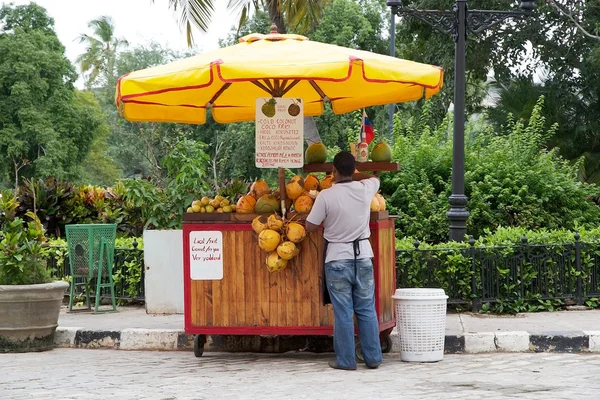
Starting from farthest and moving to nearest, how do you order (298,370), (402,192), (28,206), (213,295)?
(28,206)
(402,192)
(213,295)
(298,370)

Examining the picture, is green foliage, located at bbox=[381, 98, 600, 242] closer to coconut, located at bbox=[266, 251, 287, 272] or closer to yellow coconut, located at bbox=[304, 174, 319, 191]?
yellow coconut, located at bbox=[304, 174, 319, 191]

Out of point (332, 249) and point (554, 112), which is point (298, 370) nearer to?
point (332, 249)

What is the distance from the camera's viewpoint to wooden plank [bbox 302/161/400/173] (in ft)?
31.4

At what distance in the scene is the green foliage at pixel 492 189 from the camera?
14.7 metres

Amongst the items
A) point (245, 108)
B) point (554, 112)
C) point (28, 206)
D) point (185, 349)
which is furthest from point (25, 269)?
point (554, 112)

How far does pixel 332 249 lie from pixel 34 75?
44397 millimetres

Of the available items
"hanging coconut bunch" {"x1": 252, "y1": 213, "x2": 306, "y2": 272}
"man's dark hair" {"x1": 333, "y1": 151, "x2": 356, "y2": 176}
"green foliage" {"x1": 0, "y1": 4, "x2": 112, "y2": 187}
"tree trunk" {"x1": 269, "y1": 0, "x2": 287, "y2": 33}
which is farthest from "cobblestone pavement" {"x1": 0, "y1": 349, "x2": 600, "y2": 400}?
"green foliage" {"x1": 0, "y1": 4, "x2": 112, "y2": 187}

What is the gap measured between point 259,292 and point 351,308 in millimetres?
1020

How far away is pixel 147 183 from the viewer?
12.6 m

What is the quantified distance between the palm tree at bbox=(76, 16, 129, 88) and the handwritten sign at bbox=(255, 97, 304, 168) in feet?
213

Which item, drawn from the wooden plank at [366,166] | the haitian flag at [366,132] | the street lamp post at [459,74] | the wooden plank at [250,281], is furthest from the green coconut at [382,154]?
the street lamp post at [459,74]

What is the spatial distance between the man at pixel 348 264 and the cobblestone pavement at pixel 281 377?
25cm

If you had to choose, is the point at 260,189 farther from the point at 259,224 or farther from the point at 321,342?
the point at 321,342

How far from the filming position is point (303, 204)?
936 centimetres
